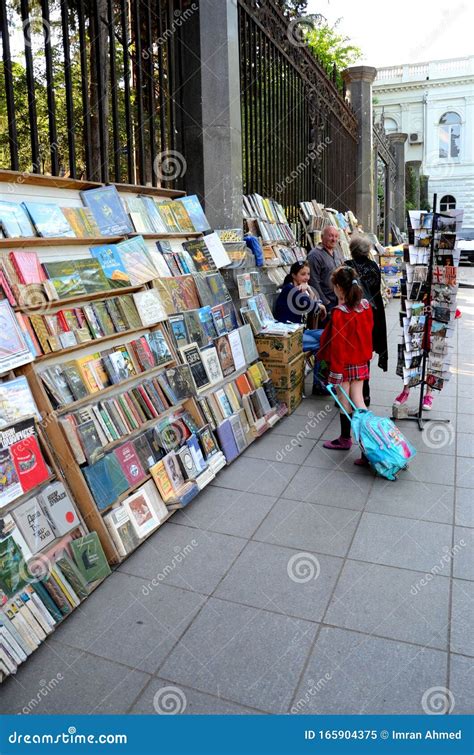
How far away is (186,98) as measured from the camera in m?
5.70

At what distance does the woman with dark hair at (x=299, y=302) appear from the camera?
6430 mm

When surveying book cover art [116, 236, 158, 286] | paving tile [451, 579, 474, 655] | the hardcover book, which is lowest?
paving tile [451, 579, 474, 655]

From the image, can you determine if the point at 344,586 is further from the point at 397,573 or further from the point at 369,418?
the point at 369,418

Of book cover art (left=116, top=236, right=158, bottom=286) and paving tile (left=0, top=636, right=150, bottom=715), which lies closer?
paving tile (left=0, top=636, right=150, bottom=715)

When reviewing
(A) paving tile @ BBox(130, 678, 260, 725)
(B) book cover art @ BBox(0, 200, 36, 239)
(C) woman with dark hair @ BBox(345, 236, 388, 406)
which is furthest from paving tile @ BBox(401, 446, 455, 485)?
(B) book cover art @ BBox(0, 200, 36, 239)

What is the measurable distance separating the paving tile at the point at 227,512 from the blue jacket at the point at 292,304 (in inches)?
107

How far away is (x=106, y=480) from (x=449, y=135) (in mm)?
40892

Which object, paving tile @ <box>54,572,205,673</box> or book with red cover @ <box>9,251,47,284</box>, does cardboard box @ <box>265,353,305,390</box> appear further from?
paving tile @ <box>54,572,205,673</box>

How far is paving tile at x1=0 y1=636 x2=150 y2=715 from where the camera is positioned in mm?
2414

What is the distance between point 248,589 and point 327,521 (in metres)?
0.90

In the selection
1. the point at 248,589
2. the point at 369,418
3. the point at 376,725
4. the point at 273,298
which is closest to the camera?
the point at 376,725

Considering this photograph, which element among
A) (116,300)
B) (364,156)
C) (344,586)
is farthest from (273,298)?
(364,156)

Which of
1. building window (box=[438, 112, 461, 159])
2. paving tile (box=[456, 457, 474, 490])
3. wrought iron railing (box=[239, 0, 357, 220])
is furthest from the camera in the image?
building window (box=[438, 112, 461, 159])

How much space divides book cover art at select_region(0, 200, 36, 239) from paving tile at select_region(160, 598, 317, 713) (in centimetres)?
229
